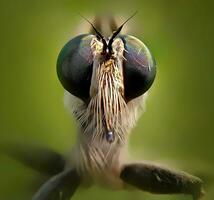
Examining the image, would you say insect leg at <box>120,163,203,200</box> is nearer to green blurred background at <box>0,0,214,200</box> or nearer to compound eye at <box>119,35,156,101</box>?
green blurred background at <box>0,0,214,200</box>

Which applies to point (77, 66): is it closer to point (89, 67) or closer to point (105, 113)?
point (89, 67)

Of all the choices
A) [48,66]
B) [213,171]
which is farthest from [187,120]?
[48,66]

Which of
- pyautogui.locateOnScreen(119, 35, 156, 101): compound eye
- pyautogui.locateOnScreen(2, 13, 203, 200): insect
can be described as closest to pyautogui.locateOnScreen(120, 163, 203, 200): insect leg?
pyautogui.locateOnScreen(2, 13, 203, 200): insect

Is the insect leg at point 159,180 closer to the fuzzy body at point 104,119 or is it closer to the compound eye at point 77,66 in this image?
the fuzzy body at point 104,119

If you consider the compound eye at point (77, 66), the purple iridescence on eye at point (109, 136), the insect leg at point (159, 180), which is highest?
the compound eye at point (77, 66)

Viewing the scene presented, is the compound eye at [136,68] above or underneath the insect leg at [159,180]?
above

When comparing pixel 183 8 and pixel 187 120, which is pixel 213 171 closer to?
pixel 187 120

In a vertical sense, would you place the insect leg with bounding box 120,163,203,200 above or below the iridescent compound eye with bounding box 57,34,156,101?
below

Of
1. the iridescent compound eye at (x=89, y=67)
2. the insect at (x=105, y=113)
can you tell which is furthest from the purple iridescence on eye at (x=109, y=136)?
the iridescent compound eye at (x=89, y=67)
